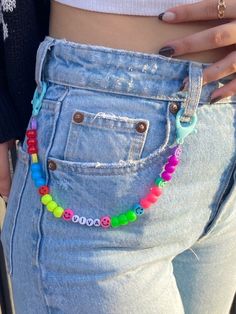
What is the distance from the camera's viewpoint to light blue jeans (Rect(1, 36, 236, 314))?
30.9 inches

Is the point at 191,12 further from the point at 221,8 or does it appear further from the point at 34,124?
the point at 34,124

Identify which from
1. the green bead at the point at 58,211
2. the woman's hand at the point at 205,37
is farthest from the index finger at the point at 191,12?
the green bead at the point at 58,211

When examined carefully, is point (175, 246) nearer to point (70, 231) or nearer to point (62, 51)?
point (70, 231)

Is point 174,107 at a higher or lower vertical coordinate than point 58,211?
higher

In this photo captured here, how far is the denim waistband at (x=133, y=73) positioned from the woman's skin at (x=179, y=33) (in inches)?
1.0

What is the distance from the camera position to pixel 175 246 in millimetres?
869

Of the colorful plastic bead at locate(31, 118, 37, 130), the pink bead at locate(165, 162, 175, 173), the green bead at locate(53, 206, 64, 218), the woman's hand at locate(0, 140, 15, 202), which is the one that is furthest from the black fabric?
the pink bead at locate(165, 162, 175, 173)

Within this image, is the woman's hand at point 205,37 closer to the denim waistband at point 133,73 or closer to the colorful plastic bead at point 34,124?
the denim waistband at point 133,73

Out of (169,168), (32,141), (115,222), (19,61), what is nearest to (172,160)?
(169,168)

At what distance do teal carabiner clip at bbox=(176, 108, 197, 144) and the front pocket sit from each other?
0.05 m

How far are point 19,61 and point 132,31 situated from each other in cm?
25

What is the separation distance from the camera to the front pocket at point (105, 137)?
0.78 m

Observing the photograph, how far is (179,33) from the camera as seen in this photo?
32.5 inches

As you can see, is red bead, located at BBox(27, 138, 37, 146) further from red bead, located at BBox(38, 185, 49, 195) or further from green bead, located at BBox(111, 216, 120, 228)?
green bead, located at BBox(111, 216, 120, 228)
